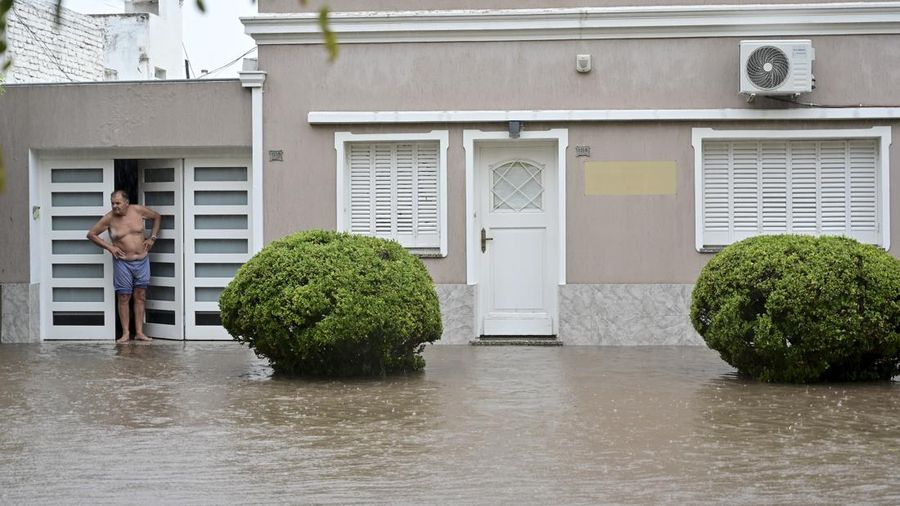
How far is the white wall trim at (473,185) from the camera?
558 inches

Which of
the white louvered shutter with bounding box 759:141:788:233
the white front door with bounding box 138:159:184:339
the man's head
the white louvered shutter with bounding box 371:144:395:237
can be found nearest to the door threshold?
the white louvered shutter with bounding box 371:144:395:237

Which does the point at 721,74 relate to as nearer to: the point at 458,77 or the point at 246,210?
the point at 458,77

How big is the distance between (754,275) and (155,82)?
24.8 feet

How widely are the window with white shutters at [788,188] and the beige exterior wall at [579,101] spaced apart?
28 centimetres

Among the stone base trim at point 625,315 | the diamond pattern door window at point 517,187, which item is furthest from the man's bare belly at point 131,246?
the stone base trim at point 625,315

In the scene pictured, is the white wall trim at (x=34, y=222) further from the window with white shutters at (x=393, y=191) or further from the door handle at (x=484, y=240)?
the door handle at (x=484, y=240)

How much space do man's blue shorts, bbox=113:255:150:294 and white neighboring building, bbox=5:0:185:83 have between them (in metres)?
8.34

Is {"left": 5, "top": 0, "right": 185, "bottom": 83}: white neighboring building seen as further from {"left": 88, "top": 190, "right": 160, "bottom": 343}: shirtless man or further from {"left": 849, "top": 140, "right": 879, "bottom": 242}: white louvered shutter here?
{"left": 849, "top": 140, "right": 879, "bottom": 242}: white louvered shutter

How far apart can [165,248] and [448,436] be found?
8.13m

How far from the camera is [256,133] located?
47.5ft

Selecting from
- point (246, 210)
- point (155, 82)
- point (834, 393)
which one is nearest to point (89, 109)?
point (155, 82)

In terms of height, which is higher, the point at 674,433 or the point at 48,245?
the point at 48,245

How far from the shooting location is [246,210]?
49.4ft

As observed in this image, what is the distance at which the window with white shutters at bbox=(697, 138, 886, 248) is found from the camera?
14156mm
